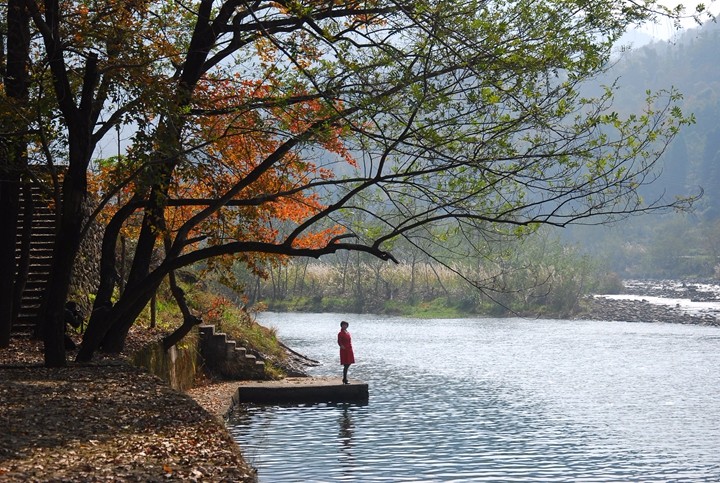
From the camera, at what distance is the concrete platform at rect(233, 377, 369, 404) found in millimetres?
22984

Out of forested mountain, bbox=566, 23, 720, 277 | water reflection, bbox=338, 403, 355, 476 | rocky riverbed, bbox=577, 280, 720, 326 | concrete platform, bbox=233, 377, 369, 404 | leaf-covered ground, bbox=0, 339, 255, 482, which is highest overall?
forested mountain, bbox=566, 23, 720, 277

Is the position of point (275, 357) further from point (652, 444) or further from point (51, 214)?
point (652, 444)

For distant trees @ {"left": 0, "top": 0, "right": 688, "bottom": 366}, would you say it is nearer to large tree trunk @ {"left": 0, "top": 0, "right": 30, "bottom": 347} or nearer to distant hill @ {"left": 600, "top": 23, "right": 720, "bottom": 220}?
large tree trunk @ {"left": 0, "top": 0, "right": 30, "bottom": 347}

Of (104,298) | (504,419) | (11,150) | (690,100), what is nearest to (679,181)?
(690,100)

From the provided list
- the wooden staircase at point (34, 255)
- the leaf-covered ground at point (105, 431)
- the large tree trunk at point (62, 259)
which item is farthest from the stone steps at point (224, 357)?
the leaf-covered ground at point (105, 431)

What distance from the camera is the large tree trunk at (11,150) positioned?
16391 mm

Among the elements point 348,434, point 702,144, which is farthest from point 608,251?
point 348,434

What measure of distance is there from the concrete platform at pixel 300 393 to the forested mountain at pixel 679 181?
67068 mm

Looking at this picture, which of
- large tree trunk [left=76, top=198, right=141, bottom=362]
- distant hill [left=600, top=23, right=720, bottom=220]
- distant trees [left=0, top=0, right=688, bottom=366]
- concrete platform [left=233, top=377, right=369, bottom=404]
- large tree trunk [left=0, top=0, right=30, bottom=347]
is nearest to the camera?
distant trees [left=0, top=0, right=688, bottom=366]

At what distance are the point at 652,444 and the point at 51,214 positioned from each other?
1472 centimetres

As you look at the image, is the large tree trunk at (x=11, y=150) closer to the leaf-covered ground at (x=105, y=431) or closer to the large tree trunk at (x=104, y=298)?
the large tree trunk at (x=104, y=298)

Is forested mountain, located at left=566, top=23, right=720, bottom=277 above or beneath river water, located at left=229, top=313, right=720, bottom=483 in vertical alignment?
above

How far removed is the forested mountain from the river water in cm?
5426

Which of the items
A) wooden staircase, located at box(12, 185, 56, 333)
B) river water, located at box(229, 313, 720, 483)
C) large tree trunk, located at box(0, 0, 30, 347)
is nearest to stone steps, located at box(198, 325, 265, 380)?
river water, located at box(229, 313, 720, 483)
